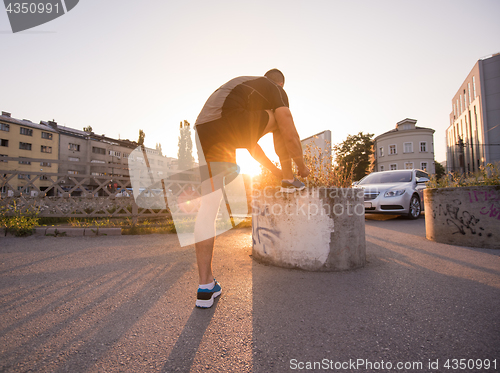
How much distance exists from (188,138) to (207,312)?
183 feet

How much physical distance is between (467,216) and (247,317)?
386cm

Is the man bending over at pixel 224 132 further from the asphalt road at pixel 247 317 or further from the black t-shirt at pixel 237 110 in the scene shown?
the asphalt road at pixel 247 317

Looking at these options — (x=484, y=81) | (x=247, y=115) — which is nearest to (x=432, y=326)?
(x=247, y=115)

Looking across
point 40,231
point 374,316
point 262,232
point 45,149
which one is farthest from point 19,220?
point 45,149

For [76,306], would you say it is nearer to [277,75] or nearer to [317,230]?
[317,230]

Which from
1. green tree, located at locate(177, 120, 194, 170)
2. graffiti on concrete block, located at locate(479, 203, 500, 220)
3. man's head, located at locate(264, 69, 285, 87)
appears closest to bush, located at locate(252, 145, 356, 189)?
man's head, located at locate(264, 69, 285, 87)

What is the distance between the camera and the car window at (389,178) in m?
7.94

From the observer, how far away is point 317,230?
2.54 meters

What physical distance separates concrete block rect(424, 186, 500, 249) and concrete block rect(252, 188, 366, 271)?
2103mm

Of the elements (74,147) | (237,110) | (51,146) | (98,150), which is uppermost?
(98,150)

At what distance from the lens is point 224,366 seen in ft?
3.80

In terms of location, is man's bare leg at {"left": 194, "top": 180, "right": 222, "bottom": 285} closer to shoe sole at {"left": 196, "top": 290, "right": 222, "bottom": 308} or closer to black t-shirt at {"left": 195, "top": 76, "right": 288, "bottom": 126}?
shoe sole at {"left": 196, "top": 290, "right": 222, "bottom": 308}

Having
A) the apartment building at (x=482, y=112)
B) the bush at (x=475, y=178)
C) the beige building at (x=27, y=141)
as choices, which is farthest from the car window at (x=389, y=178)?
the beige building at (x=27, y=141)

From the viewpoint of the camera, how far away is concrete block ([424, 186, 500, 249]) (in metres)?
3.54
